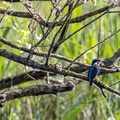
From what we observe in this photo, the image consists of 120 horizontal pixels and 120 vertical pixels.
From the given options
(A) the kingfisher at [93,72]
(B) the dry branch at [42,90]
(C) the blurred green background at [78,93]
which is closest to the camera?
(A) the kingfisher at [93,72]

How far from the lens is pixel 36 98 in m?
4.10

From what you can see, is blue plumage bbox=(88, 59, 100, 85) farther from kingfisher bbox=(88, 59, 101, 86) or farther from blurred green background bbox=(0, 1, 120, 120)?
blurred green background bbox=(0, 1, 120, 120)

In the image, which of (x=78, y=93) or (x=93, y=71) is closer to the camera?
(x=93, y=71)

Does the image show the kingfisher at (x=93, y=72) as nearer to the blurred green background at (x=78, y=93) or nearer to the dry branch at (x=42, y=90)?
the dry branch at (x=42, y=90)

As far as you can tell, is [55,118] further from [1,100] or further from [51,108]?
[1,100]

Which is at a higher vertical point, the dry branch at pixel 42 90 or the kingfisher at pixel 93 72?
the kingfisher at pixel 93 72

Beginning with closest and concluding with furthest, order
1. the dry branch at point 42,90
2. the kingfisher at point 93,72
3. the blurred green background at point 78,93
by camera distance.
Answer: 1. the kingfisher at point 93,72
2. the dry branch at point 42,90
3. the blurred green background at point 78,93

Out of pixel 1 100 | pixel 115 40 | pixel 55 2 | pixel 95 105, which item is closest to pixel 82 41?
pixel 115 40

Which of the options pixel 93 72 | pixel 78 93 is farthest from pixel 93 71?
pixel 78 93

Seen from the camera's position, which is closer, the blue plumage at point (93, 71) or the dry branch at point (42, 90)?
the blue plumage at point (93, 71)

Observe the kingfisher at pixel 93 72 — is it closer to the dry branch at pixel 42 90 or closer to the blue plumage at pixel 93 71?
the blue plumage at pixel 93 71

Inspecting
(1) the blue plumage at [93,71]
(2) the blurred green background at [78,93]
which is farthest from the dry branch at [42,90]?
(2) the blurred green background at [78,93]

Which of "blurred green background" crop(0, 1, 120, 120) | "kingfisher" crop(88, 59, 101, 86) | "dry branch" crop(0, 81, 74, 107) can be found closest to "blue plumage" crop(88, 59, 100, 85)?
"kingfisher" crop(88, 59, 101, 86)

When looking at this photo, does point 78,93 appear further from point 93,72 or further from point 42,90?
point 93,72
